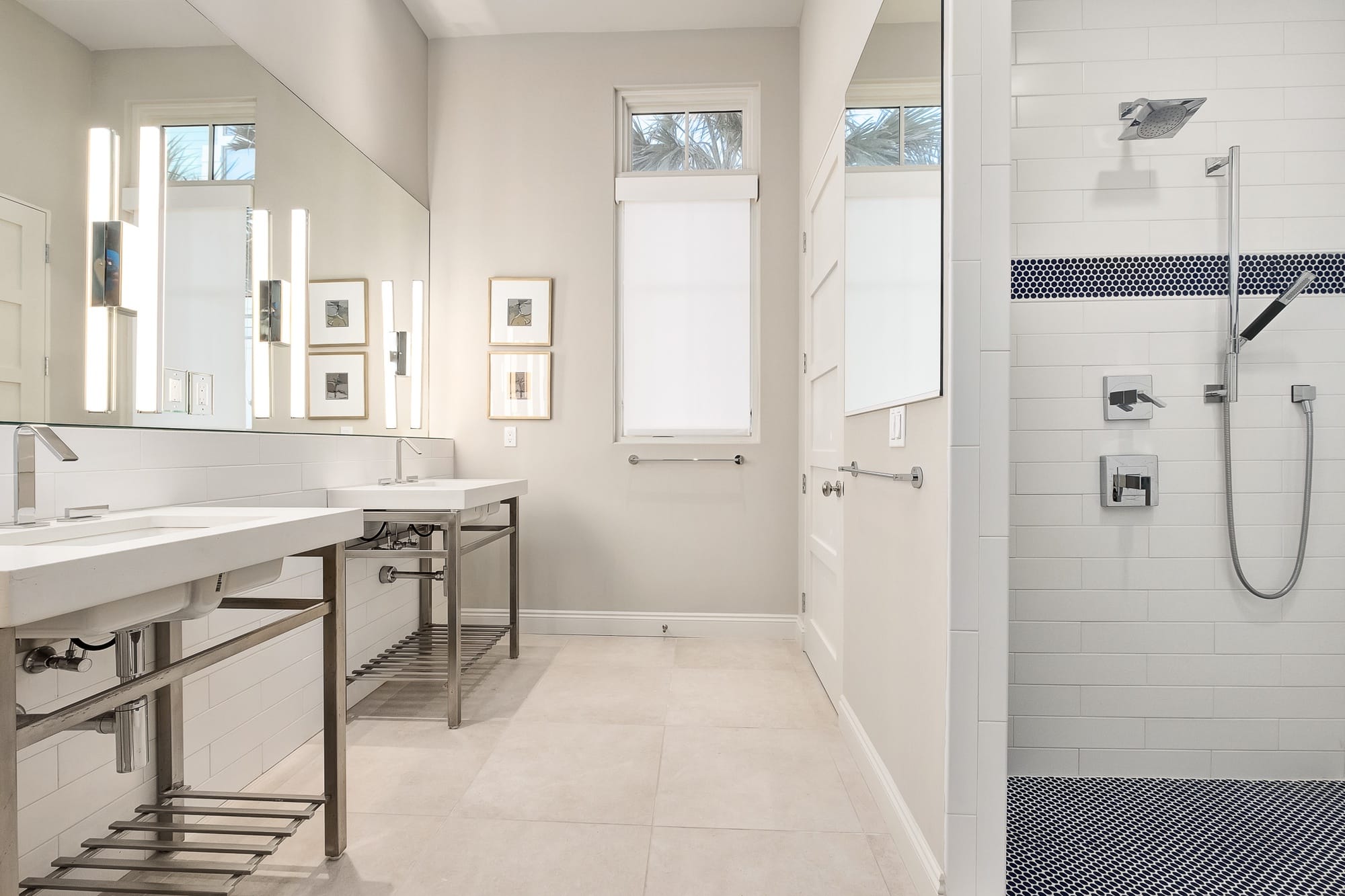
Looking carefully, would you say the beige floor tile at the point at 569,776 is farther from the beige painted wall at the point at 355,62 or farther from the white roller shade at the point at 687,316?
the beige painted wall at the point at 355,62

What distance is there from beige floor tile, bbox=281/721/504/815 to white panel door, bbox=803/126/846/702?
1.31 metres

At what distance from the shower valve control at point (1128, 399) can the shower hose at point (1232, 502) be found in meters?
0.20

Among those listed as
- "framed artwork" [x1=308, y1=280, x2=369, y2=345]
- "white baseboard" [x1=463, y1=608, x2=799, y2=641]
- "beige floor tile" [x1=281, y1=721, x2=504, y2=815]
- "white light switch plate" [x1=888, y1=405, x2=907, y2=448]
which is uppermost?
"framed artwork" [x1=308, y1=280, x2=369, y2=345]

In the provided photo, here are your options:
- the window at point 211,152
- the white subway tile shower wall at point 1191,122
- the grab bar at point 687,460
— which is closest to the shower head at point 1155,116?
the white subway tile shower wall at point 1191,122

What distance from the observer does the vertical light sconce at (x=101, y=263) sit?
147 centimetres

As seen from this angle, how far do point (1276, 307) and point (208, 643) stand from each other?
3105mm

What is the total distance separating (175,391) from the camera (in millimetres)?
1720

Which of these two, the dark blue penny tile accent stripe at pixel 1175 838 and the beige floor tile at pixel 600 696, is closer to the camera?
the dark blue penny tile accent stripe at pixel 1175 838

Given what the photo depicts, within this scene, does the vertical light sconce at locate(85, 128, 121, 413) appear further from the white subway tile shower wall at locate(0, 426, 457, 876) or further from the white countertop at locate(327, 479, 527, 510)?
the white countertop at locate(327, 479, 527, 510)

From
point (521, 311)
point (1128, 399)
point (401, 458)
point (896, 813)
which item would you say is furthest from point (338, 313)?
Result: point (1128, 399)

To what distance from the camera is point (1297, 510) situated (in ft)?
6.51

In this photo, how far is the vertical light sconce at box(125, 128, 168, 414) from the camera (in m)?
1.59

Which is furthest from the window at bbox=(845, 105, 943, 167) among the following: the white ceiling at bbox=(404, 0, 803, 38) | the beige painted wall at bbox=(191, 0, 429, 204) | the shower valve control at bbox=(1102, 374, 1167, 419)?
the beige painted wall at bbox=(191, 0, 429, 204)

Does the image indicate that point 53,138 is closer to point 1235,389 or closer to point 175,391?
point 175,391
